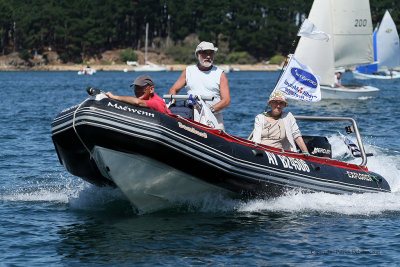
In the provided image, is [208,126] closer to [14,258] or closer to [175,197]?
[175,197]

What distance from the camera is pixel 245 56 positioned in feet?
362

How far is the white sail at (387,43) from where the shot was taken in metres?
57.9

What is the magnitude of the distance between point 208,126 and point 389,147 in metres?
9.37

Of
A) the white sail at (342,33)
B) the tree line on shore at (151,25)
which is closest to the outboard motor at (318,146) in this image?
the white sail at (342,33)

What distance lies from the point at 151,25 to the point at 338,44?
82893 mm

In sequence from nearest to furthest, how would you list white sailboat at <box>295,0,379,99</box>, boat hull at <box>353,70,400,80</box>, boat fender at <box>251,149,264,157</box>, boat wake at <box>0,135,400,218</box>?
boat fender at <box>251,149,264,157</box>
boat wake at <box>0,135,400,218</box>
white sailboat at <box>295,0,379,99</box>
boat hull at <box>353,70,400,80</box>

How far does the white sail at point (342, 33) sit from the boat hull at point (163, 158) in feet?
73.8

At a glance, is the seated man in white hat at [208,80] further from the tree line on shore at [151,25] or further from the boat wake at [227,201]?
the tree line on shore at [151,25]

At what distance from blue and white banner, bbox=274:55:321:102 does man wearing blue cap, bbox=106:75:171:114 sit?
9.41 feet

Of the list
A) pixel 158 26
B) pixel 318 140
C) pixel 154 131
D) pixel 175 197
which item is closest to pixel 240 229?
pixel 175 197

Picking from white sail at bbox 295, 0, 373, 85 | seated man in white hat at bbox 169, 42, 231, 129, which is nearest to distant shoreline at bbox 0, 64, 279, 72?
white sail at bbox 295, 0, 373, 85

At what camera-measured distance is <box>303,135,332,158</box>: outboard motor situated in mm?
11398

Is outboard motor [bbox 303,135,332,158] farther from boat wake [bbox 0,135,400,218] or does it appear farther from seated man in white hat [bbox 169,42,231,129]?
seated man in white hat [bbox 169,42,231,129]

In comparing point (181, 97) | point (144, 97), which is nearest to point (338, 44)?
point (181, 97)
